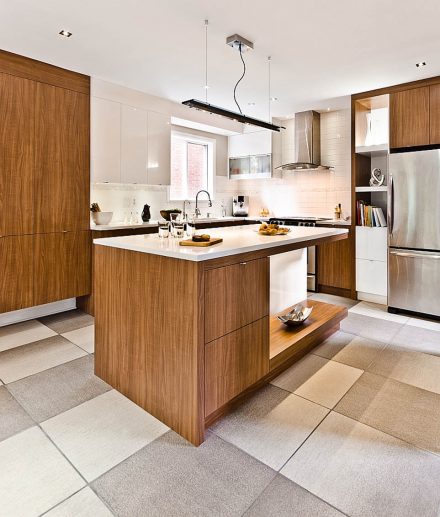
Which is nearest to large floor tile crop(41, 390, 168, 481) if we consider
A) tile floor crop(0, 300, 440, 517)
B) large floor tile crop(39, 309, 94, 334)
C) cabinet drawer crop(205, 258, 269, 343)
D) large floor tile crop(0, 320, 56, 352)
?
tile floor crop(0, 300, 440, 517)

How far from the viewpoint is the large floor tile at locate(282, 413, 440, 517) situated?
57.6 inches

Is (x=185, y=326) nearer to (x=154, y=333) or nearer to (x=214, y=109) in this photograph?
(x=154, y=333)

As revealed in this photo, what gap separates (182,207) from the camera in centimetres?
564

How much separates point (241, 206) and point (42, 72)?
12.2 ft

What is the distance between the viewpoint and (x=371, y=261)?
173 inches

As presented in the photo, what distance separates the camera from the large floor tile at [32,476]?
1459 mm

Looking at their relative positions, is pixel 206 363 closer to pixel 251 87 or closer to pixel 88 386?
pixel 88 386

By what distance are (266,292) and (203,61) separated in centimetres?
246

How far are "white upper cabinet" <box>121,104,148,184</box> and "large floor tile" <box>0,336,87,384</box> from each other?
205 cm

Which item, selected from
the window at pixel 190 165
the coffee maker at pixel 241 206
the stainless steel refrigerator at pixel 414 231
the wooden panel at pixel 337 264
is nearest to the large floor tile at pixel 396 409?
the stainless steel refrigerator at pixel 414 231

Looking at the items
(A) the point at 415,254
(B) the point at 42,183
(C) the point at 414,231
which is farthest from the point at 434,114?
(B) the point at 42,183

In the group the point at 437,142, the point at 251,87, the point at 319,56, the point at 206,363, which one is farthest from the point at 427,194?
the point at 206,363

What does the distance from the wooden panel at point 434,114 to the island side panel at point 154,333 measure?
3403 mm

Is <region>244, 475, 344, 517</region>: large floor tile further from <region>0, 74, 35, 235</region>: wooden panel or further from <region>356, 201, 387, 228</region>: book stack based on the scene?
<region>356, 201, 387, 228</region>: book stack
